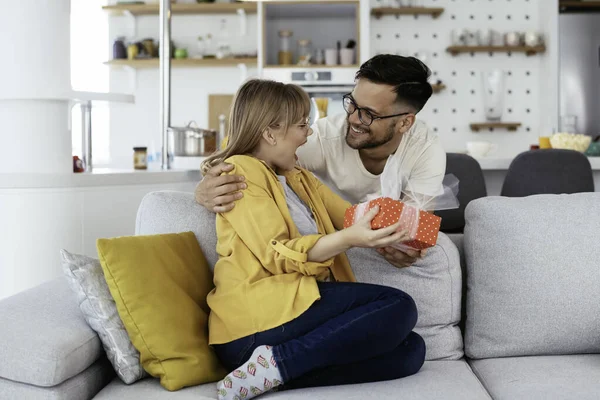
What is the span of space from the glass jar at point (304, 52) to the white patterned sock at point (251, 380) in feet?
16.1

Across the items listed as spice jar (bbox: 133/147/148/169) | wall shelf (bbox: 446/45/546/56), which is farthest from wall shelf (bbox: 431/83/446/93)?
spice jar (bbox: 133/147/148/169)

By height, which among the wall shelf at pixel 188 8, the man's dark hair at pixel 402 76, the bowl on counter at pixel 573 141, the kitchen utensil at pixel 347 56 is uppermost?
the wall shelf at pixel 188 8

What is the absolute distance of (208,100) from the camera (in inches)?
268

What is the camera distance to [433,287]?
198 centimetres

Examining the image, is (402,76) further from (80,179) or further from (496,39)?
(496,39)

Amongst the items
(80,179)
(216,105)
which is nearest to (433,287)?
(80,179)

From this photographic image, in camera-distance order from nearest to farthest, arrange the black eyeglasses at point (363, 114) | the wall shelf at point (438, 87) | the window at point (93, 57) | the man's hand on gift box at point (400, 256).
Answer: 1. the man's hand on gift box at point (400, 256)
2. the black eyeglasses at point (363, 114)
3. the wall shelf at point (438, 87)
4. the window at point (93, 57)

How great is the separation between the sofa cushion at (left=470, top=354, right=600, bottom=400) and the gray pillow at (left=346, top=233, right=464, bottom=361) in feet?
0.34

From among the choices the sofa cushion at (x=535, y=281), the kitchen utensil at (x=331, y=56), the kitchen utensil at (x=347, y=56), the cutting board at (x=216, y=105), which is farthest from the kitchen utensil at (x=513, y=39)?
the sofa cushion at (x=535, y=281)

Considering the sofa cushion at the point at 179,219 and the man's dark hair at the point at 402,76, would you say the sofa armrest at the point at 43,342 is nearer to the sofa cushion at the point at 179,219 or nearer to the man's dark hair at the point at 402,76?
the sofa cushion at the point at 179,219

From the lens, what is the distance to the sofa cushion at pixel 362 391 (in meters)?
1.61

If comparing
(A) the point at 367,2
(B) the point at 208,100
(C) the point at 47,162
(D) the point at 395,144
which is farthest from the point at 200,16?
(D) the point at 395,144

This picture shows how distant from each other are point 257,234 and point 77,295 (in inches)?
17.5

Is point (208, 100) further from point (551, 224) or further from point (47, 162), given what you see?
point (551, 224)
